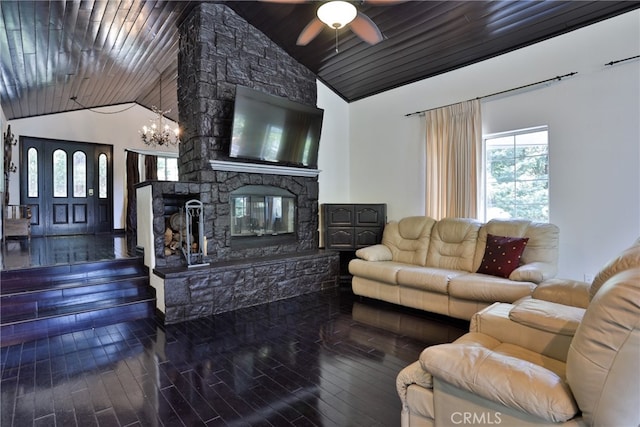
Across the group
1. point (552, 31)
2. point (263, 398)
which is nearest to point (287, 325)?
point (263, 398)

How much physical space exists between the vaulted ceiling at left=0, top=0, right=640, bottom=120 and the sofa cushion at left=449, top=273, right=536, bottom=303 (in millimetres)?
2638

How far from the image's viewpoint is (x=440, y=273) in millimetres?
3625

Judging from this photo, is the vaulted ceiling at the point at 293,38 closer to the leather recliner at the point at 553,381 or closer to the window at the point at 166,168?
the leather recliner at the point at 553,381

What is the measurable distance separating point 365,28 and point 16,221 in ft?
23.8

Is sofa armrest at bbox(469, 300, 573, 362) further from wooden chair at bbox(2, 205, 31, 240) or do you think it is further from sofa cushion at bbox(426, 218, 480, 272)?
wooden chair at bbox(2, 205, 31, 240)

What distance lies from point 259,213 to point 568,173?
3.83m

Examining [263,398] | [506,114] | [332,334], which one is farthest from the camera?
Result: [506,114]

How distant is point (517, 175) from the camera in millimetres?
4105

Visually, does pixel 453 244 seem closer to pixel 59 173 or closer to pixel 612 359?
pixel 612 359

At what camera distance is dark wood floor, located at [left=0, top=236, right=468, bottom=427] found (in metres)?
1.99

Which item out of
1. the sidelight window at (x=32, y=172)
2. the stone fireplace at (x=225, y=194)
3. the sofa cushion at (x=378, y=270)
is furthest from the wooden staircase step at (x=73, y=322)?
the sidelight window at (x=32, y=172)

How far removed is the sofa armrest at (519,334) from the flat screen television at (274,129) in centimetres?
332

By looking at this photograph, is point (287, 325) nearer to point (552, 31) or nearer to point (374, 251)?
point (374, 251)

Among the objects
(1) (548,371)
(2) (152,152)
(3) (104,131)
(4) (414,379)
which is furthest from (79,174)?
(1) (548,371)
